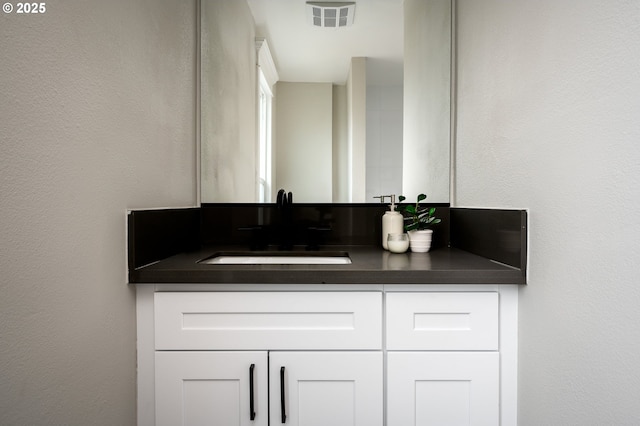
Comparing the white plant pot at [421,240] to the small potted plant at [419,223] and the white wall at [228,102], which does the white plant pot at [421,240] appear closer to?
the small potted plant at [419,223]

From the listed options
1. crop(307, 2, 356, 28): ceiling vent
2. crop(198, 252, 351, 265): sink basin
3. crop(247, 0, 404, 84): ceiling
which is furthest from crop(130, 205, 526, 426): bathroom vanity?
crop(307, 2, 356, 28): ceiling vent

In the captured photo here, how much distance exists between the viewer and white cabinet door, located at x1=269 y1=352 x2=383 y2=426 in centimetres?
105

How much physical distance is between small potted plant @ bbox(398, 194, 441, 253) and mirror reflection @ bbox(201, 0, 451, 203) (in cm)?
7

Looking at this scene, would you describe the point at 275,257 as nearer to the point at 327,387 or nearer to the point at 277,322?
the point at 277,322

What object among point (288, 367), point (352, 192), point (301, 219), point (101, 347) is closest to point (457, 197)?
point (352, 192)

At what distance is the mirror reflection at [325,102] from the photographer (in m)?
1.58

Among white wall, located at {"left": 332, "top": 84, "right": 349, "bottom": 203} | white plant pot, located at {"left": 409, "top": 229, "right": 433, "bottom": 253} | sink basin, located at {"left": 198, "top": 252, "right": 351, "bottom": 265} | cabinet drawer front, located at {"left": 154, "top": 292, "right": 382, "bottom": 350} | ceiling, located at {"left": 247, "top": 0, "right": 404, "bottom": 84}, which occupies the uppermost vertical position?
ceiling, located at {"left": 247, "top": 0, "right": 404, "bottom": 84}

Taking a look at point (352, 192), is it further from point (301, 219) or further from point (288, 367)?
point (288, 367)

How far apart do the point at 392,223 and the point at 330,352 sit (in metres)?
0.60

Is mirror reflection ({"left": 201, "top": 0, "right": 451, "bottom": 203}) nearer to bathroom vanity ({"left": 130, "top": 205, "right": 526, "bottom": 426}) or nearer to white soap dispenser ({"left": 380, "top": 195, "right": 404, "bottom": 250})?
white soap dispenser ({"left": 380, "top": 195, "right": 404, "bottom": 250})

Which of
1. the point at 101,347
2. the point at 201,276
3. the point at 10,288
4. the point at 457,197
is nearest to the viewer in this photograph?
the point at 10,288

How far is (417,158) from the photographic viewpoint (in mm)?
1595

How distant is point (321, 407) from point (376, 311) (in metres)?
0.31

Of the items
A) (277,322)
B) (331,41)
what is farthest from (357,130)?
(277,322)
